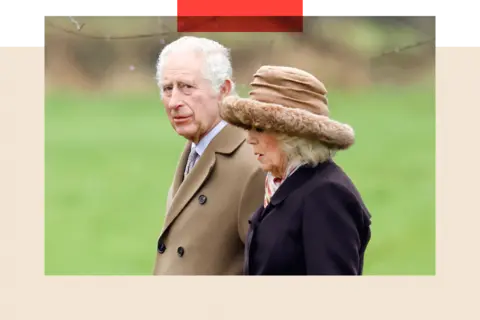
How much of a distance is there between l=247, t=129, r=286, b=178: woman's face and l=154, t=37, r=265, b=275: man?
26 centimetres

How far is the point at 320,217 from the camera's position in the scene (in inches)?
127

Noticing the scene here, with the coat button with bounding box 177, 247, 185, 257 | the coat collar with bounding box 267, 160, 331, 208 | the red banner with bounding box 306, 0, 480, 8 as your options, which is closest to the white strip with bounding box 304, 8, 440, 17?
the red banner with bounding box 306, 0, 480, 8

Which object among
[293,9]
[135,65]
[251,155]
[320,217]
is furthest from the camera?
[135,65]

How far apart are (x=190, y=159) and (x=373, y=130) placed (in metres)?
1.08

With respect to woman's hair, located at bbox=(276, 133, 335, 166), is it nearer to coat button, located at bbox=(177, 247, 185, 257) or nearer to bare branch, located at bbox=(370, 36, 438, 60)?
coat button, located at bbox=(177, 247, 185, 257)

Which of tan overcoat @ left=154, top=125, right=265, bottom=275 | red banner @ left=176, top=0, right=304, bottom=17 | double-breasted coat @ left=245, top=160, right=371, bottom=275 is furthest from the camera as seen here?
red banner @ left=176, top=0, right=304, bottom=17

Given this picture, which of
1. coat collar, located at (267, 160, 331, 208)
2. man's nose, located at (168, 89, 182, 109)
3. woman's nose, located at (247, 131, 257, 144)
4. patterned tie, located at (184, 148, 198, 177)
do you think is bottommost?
coat collar, located at (267, 160, 331, 208)

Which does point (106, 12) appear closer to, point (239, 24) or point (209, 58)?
point (239, 24)

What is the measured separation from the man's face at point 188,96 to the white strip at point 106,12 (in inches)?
21.2

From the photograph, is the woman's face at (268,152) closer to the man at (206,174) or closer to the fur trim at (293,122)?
the fur trim at (293,122)

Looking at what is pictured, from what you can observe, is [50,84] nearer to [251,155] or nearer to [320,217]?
[251,155]

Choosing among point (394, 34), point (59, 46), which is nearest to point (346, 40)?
point (394, 34)

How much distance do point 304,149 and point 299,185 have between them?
0.14 m

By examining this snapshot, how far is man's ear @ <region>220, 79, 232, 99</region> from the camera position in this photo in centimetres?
375
